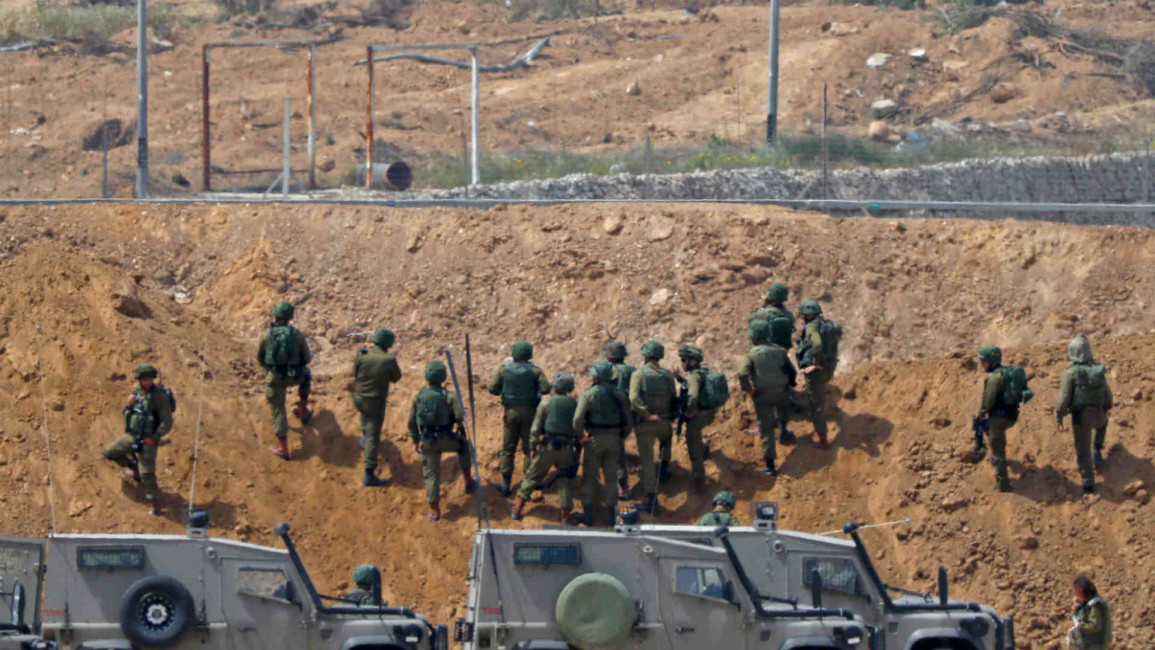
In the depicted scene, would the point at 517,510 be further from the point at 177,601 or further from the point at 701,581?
the point at 177,601

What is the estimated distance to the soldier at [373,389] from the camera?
18438mm

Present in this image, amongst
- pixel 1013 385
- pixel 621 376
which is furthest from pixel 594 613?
pixel 1013 385

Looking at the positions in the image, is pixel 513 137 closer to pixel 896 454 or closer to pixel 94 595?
pixel 896 454

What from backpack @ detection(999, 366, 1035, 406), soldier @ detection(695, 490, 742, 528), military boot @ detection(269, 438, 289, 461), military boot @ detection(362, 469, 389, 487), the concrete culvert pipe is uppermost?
the concrete culvert pipe

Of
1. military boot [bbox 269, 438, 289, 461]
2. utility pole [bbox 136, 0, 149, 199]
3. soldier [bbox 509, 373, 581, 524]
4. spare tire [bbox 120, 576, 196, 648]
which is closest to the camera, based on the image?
spare tire [bbox 120, 576, 196, 648]

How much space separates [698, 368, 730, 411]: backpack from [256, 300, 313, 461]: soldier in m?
4.52

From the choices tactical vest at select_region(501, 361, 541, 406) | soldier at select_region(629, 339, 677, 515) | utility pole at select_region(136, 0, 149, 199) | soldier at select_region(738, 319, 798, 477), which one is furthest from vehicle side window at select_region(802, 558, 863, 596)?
utility pole at select_region(136, 0, 149, 199)

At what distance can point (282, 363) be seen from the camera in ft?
61.4

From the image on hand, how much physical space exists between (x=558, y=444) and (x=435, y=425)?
134 cm

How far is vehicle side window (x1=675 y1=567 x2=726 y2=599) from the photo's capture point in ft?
44.2

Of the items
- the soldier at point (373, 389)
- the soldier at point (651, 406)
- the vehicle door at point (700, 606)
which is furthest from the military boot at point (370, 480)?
the vehicle door at point (700, 606)

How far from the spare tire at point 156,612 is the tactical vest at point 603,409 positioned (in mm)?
5302

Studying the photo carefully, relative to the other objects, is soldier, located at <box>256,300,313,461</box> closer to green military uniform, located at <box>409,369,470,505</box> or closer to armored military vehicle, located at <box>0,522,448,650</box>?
green military uniform, located at <box>409,369,470,505</box>

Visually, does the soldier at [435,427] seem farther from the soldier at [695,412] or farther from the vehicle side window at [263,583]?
the vehicle side window at [263,583]
